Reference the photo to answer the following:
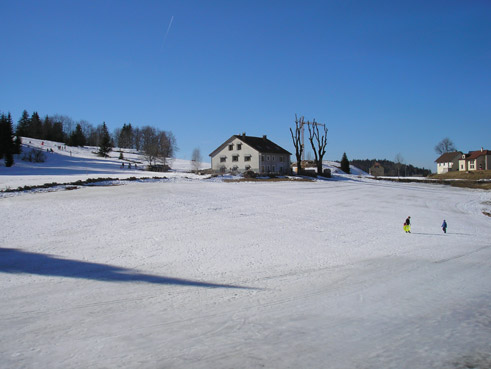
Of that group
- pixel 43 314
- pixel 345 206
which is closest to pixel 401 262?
pixel 43 314

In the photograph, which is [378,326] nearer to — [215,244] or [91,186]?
[215,244]

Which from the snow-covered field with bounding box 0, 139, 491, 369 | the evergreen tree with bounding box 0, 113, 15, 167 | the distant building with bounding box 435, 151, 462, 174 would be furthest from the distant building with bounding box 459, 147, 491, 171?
the evergreen tree with bounding box 0, 113, 15, 167

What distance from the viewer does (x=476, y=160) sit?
78.0m

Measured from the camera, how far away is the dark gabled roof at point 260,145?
6612 cm

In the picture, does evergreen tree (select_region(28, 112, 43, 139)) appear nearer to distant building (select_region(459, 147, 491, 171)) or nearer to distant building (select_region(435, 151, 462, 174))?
distant building (select_region(435, 151, 462, 174))

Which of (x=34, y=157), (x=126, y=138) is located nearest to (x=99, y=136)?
(x=126, y=138)

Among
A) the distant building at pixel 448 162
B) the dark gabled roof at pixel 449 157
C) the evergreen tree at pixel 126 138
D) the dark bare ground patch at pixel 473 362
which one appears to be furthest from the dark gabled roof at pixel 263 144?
the evergreen tree at pixel 126 138

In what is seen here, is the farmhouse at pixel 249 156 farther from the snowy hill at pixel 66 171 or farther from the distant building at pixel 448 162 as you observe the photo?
the distant building at pixel 448 162

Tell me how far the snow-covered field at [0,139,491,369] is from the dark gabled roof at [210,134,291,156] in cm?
4693

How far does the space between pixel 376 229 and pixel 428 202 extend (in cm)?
1677

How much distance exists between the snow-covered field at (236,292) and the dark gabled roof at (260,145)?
1848 inches

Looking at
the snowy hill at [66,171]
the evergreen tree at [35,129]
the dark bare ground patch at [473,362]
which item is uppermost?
the evergreen tree at [35,129]

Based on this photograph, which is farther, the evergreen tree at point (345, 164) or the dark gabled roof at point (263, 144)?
the evergreen tree at point (345, 164)

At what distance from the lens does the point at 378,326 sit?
7.26 meters
